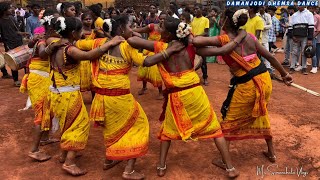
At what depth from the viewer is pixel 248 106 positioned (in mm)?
4230

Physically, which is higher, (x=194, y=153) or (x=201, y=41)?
(x=201, y=41)

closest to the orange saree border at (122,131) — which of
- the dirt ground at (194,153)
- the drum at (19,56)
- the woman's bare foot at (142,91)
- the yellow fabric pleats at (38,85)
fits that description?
the dirt ground at (194,153)

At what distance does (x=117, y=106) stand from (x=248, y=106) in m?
1.61

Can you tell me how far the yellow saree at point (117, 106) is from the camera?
3895 mm

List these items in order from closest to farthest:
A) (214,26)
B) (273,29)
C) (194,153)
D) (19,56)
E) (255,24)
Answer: (194,153), (19,56), (255,24), (214,26), (273,29)

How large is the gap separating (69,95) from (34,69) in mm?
993

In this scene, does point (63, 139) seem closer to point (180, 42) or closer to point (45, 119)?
point (45, 119)

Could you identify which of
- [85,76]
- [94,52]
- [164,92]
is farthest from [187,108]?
[85,76]

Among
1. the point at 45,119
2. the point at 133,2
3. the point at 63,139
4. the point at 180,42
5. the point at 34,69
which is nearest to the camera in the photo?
the point at 180,42

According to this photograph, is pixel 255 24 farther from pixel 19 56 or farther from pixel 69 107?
pixel 69 107

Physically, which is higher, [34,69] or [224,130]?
[34,69]

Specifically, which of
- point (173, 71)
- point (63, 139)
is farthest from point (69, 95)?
point (173, 71)

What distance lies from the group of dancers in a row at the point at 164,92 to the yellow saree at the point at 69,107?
12 mm

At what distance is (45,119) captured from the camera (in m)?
4.49
